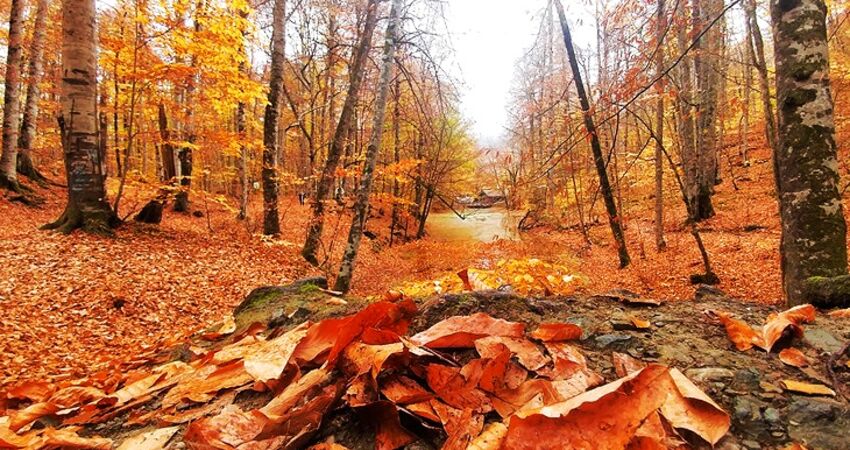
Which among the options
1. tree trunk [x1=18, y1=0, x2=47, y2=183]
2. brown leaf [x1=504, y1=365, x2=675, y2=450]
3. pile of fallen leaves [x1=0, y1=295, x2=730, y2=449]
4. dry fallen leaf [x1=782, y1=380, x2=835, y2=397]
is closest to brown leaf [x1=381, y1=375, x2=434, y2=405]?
pile of fallen leaves [x1=0, y1=295, x2=730, y2=449]

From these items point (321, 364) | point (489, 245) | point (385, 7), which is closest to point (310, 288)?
point (321, 364)

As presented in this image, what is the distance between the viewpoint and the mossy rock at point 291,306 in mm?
2596

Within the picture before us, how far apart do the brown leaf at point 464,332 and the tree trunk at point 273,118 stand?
8767mm

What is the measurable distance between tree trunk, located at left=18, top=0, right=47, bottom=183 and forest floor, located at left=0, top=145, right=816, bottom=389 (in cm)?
151

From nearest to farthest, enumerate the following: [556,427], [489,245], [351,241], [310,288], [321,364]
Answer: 1. [556,427]
2. [321,364]
3. [310,288]
4. [351,241]
5. [489,245]

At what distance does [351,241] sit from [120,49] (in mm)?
6381

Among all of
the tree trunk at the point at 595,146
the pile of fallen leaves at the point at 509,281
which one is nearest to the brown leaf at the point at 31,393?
the pile of fallen leaves at the point at 509,281

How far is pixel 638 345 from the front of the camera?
63.0 inches

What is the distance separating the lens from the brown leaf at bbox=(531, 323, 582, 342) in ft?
5.19

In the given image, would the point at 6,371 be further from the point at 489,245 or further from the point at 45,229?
the point at 489,245

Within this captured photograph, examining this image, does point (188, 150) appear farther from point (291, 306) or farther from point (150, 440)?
point (150, 440)

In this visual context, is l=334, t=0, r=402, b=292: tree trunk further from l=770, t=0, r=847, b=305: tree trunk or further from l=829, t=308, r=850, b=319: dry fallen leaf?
l=829, t=308, r=850, b=319: dry fallen leaf

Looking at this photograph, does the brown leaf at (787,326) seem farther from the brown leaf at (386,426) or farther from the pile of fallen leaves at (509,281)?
the brown leaf at (386,426)

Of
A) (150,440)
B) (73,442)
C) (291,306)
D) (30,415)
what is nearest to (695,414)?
(150,440)
